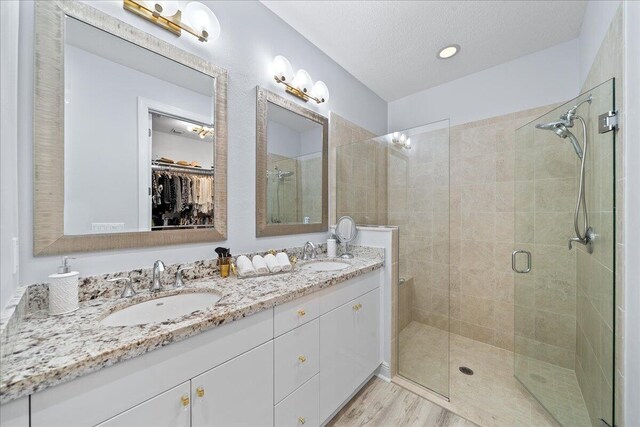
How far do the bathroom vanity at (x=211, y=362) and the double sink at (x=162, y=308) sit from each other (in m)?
0.04

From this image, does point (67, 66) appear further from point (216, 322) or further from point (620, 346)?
point (620, 346)

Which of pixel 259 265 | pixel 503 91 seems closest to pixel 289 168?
pixel 259 265

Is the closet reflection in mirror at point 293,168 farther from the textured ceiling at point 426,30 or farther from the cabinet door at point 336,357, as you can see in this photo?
the cabinet door at point 336,357

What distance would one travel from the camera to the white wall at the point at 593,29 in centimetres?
129

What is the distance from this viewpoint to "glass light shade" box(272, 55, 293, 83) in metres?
1.71

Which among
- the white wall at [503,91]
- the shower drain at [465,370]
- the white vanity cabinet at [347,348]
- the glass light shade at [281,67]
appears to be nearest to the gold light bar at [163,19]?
the glass light shade at [281,67]

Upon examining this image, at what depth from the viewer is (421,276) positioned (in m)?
1.99

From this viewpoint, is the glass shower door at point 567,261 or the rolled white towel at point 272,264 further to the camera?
the rolled white towel at point 272,264

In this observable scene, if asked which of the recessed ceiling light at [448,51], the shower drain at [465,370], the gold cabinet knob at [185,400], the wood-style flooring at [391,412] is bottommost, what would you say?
the shower drain at [465,370]

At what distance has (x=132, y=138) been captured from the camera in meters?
1.14

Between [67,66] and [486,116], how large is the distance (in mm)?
2971

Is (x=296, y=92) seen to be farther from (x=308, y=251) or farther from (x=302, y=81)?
(x=308, y=251)

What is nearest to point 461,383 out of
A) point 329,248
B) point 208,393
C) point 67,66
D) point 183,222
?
point 329,248

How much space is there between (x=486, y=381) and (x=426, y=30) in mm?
2690
